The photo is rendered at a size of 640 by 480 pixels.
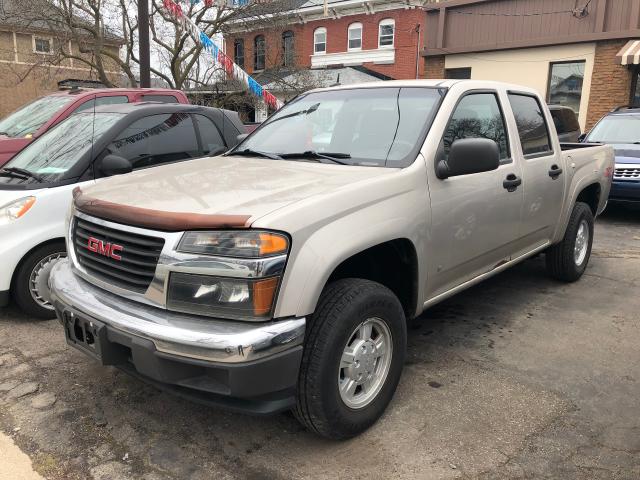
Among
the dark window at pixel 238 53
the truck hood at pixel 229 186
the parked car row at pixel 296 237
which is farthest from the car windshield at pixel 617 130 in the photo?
the dark window at pixel 238 53

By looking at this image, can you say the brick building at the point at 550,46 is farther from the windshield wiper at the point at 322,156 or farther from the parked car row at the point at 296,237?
the windshield wiper at the point at 322,156

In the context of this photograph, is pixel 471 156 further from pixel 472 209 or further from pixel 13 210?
pixel 13 210

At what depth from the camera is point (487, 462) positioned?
262 centimetres

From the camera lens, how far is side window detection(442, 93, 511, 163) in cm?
352

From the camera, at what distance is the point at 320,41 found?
1168 inches

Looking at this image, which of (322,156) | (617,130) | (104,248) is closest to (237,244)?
(104,248)

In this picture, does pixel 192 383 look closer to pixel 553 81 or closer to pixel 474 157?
pixel 474 157

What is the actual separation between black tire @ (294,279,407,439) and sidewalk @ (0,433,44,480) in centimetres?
126

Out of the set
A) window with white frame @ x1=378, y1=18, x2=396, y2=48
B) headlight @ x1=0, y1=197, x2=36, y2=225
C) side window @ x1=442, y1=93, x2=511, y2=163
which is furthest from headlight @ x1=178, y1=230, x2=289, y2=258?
window with white frame @ x1=378, y1=18, x2=396, y2=48

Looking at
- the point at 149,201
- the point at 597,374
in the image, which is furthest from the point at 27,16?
the point at 597,374

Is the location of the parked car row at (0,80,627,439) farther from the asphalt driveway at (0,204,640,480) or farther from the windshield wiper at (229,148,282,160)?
the asphalt driveway at (0,204,640,480)

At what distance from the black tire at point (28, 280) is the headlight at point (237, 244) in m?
2.37

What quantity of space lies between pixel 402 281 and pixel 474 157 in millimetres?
801

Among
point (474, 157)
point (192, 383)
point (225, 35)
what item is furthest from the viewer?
point (225, 35)
